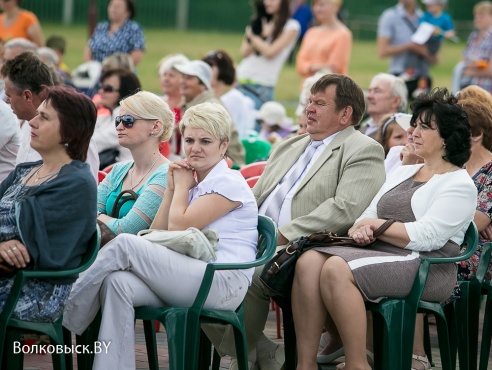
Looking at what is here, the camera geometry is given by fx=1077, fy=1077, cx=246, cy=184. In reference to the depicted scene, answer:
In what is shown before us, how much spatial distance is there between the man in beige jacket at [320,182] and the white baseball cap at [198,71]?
289 cm

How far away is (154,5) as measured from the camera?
106 feet

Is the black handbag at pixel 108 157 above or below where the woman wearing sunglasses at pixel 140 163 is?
below

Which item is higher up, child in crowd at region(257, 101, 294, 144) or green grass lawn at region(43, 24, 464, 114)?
child in crowd at region(257, 101, 294, 144)

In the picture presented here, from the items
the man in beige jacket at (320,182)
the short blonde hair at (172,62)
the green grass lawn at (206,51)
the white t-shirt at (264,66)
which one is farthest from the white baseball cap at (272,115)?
the green grass lawn at (206,51)

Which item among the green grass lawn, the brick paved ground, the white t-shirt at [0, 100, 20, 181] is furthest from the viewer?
the green grass lawn

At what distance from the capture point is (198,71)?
8906mm

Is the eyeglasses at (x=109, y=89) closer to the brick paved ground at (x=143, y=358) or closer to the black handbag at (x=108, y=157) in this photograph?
the black handbag at (x=108, y=157)

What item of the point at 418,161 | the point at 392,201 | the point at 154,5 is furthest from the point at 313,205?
the point at 154,5

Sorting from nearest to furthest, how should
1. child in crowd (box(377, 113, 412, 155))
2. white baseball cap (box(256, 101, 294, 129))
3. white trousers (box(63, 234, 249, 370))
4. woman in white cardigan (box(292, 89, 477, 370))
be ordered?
white trousers (box(63, 234, 249, 370)) → woman in white cardigan (box(292, 89, 477, 370)) → child in crowd (box(377, 113, 412, 155)) → white baseball cap (box(256, 101, 294, 129))

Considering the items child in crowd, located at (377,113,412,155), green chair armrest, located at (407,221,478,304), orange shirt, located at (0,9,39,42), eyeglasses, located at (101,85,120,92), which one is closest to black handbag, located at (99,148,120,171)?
eyeglasses, located at (101,85,120,92)

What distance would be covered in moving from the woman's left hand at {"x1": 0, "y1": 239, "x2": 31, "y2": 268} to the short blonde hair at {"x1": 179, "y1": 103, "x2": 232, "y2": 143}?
1.14 metres

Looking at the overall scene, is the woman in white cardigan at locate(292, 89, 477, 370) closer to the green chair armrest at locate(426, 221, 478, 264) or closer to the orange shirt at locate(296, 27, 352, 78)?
the green chair armrest at locate(426, 221, 478, 264)

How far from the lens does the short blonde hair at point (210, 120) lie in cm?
520

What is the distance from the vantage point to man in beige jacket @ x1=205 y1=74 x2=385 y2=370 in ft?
18.4
